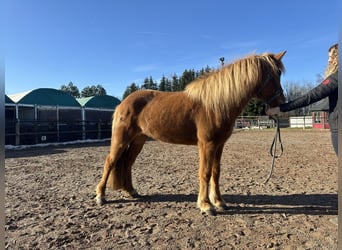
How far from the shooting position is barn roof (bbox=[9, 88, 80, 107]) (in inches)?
623

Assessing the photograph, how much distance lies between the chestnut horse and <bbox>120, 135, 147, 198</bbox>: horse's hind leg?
2cm

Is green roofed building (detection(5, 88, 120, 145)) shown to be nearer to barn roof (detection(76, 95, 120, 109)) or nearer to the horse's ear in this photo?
barn roof (detection(76, 95, 120, 109))

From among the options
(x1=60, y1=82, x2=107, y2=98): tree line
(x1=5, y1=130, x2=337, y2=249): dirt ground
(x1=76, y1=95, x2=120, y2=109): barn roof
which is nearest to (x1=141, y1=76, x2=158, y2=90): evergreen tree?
(x1=60, y1=82, x2=107, y2=98): tree line

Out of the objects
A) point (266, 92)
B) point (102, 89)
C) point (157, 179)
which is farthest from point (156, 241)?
point (102, 89)

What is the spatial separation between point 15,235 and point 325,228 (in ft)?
10.8

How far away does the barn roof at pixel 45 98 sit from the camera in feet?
51.9

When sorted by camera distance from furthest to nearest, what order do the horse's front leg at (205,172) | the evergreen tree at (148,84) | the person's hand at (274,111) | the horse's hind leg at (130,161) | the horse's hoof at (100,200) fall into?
the evergreen tree at (148,84) → the horse's hind leg at (130,161) → the horse's hoof at (100,200) → the horse's front leg at (205,172) → the person's hand at (274,111)

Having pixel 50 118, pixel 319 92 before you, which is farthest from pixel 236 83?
pixel 50 118

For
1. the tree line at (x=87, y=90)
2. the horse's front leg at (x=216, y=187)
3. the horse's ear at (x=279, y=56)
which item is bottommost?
the horse's front leg at (x=216, y=187)

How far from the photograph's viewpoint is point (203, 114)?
3.36 metres

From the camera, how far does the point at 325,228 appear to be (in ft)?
9.22

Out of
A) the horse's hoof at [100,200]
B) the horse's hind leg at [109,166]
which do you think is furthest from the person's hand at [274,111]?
the horse's hoof at [100,200]

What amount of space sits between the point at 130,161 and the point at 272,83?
237 cm

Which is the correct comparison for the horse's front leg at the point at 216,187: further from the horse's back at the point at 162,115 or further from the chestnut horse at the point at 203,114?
the horse's back at the point at 162,115
